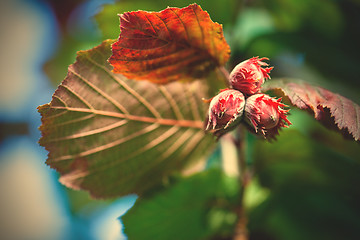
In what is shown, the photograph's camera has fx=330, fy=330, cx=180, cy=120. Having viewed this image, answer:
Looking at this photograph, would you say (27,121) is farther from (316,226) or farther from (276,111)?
(276,111)

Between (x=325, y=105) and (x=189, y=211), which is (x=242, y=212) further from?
(x=325, y=105)

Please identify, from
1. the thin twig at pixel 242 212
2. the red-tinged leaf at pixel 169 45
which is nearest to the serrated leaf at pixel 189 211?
the thin twig at pixel 242 212

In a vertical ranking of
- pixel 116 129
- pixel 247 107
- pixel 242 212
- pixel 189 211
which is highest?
pixel 116 129

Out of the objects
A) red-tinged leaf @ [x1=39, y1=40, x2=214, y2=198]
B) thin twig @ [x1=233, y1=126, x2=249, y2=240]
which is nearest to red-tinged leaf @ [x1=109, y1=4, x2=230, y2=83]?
red-tinged leaf @ [x1=39, y1=40, x2=214, y2=198]

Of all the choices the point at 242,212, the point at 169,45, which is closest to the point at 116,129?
the point at 169,45

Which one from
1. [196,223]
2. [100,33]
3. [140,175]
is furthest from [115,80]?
[196,223]

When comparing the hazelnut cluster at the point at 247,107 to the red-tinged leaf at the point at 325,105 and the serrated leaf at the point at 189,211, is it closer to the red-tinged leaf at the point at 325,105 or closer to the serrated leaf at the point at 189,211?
the red-tinged leaf at the point at 325,105
